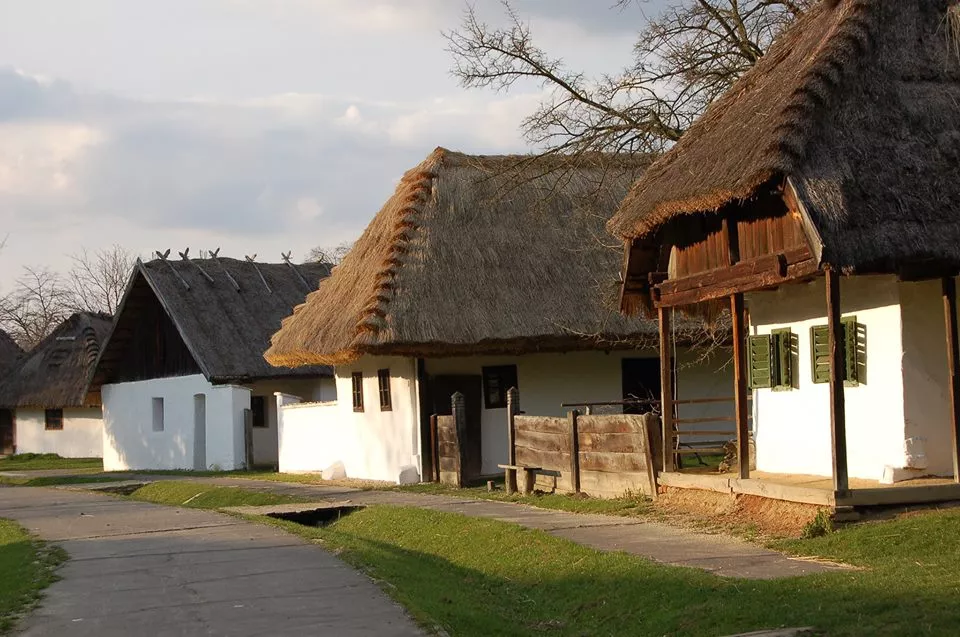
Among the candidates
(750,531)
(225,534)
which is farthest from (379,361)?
(750,531)

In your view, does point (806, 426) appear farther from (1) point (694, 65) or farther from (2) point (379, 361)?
(2) point (379, 361)

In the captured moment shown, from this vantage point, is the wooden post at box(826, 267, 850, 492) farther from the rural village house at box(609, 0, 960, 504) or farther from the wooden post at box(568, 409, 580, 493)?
the wooden post at box(568, 409, 580, 493)

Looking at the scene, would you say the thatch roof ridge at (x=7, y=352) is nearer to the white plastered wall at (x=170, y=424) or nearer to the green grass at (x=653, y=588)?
the white plastered wall at (x=170, y=424)

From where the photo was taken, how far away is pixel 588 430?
18547mm

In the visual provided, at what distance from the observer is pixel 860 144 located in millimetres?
13539

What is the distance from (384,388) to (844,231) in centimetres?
1334

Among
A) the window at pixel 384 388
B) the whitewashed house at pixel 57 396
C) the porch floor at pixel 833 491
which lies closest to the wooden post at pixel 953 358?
the porch floor at pixel 833 491

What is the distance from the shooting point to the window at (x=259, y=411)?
34.8 meters

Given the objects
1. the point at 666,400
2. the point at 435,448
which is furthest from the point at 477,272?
the point at 666,400

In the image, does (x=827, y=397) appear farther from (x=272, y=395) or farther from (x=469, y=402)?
(x=272, y=395)

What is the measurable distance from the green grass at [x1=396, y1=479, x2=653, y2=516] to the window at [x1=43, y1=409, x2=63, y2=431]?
28.1 m

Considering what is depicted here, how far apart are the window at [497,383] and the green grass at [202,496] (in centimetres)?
441

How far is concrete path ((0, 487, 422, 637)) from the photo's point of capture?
9492 millimetres

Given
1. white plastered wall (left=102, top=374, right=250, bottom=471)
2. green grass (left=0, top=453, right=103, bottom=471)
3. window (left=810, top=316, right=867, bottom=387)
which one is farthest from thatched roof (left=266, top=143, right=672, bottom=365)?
green grass (left=0, top=453, right=103, bottom=471)
